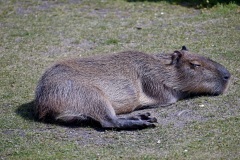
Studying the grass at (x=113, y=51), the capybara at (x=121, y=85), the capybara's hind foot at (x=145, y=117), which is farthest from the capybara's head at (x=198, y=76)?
the capybara's hind foot at (x=145, y=117)

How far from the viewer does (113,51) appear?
872 cm

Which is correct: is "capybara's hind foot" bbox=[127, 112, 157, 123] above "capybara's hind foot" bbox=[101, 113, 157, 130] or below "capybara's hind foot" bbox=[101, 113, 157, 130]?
above

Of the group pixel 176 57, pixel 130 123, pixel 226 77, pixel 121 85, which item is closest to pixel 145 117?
pixel 130 123

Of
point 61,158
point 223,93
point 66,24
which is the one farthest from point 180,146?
point 66,24

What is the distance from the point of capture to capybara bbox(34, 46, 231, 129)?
6012 millimetres

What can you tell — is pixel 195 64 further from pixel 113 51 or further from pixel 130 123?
pixel 113 51

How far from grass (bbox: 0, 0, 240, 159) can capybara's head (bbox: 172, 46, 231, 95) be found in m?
0.14

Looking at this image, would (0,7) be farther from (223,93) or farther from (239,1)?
(223,93)

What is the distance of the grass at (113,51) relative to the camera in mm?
5469

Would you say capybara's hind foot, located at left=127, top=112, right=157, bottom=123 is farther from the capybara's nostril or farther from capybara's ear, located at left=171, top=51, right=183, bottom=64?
the capybara's nostril

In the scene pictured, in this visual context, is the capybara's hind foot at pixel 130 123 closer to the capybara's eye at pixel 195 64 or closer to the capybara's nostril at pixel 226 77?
the capybara's eye at pixel 195 64

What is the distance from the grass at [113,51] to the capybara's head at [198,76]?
0.14 metres

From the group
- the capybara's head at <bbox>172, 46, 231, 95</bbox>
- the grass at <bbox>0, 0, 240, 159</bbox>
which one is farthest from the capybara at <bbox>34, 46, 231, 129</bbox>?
the grass at <bbox>0, 0, 240, 159</bbox>

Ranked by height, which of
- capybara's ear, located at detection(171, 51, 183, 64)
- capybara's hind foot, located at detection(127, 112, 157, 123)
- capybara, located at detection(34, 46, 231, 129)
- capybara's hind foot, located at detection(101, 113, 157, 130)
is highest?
capybara's ear, located at detection(171, 51, 183, 64)
